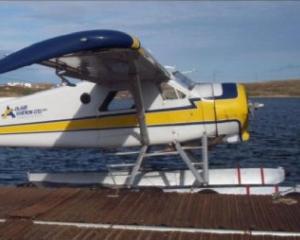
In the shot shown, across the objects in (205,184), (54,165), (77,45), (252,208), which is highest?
(77,45)

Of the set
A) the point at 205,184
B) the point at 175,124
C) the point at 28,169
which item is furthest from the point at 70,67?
the point at 28,169

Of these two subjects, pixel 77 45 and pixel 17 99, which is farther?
pixel 17 99

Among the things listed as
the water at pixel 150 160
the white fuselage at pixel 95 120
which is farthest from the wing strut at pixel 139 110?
the water at pixel 150 160

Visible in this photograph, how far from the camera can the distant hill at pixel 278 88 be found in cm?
10807

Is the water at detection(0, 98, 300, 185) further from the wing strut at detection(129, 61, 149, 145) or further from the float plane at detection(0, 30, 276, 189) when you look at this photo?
the wing strut at detection(129, 61, 149, 145)

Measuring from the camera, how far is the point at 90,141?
30.9 ft

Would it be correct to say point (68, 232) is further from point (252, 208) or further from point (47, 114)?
point (47, 114)

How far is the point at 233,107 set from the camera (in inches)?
346

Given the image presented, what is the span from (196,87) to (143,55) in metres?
1.98

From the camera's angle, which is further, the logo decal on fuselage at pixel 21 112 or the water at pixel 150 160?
the water at pixel 150 160

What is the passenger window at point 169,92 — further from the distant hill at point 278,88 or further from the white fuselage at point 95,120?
the distant hill at point 278,88

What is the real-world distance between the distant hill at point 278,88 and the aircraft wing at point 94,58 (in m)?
98.5

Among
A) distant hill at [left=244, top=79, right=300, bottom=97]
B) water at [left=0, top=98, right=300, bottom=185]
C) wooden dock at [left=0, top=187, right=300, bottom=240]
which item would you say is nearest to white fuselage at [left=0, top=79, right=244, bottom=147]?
wooden dock at [left=0, top=187, right=300, bottom=240]

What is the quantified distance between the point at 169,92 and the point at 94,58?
1838mm
